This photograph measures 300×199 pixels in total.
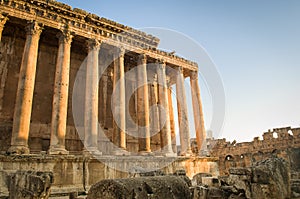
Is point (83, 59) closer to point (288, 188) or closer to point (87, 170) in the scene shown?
point (87, 170)

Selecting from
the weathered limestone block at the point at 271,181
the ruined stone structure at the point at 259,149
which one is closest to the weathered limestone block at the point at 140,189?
the weathered limestone block at the point at 271,181

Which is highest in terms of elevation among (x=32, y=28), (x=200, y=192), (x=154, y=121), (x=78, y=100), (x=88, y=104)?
(x=32, y=28)

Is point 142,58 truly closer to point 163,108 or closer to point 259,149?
point 163,108

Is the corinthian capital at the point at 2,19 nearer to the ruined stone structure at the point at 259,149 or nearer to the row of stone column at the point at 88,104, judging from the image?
the row of stone column at the point at 88,104

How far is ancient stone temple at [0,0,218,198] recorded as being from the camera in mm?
10016

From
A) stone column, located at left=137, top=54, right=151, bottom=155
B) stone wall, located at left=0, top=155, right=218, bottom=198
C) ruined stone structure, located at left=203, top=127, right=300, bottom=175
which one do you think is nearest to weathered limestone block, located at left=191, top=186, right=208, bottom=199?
stone wall, located at left=0, top=155, right=218, bottom=198

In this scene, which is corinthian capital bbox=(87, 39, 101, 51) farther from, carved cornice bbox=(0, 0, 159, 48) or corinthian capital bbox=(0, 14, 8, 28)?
corinthian capital bbox=(0, 14, 8, 28)

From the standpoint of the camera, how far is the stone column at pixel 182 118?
15.7 metres

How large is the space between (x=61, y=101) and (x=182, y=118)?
8846mm

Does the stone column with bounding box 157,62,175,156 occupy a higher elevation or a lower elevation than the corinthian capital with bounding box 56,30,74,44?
lower

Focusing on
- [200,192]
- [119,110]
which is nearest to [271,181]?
[200,192]

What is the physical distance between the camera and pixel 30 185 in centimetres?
457

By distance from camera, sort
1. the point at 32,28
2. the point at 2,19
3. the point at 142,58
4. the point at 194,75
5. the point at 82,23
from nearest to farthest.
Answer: the point at 2,19 < the point at 32,28 < the point at 82,23 < the point at 142,58 < the point at 194,75

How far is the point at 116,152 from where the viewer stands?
1227 cm
